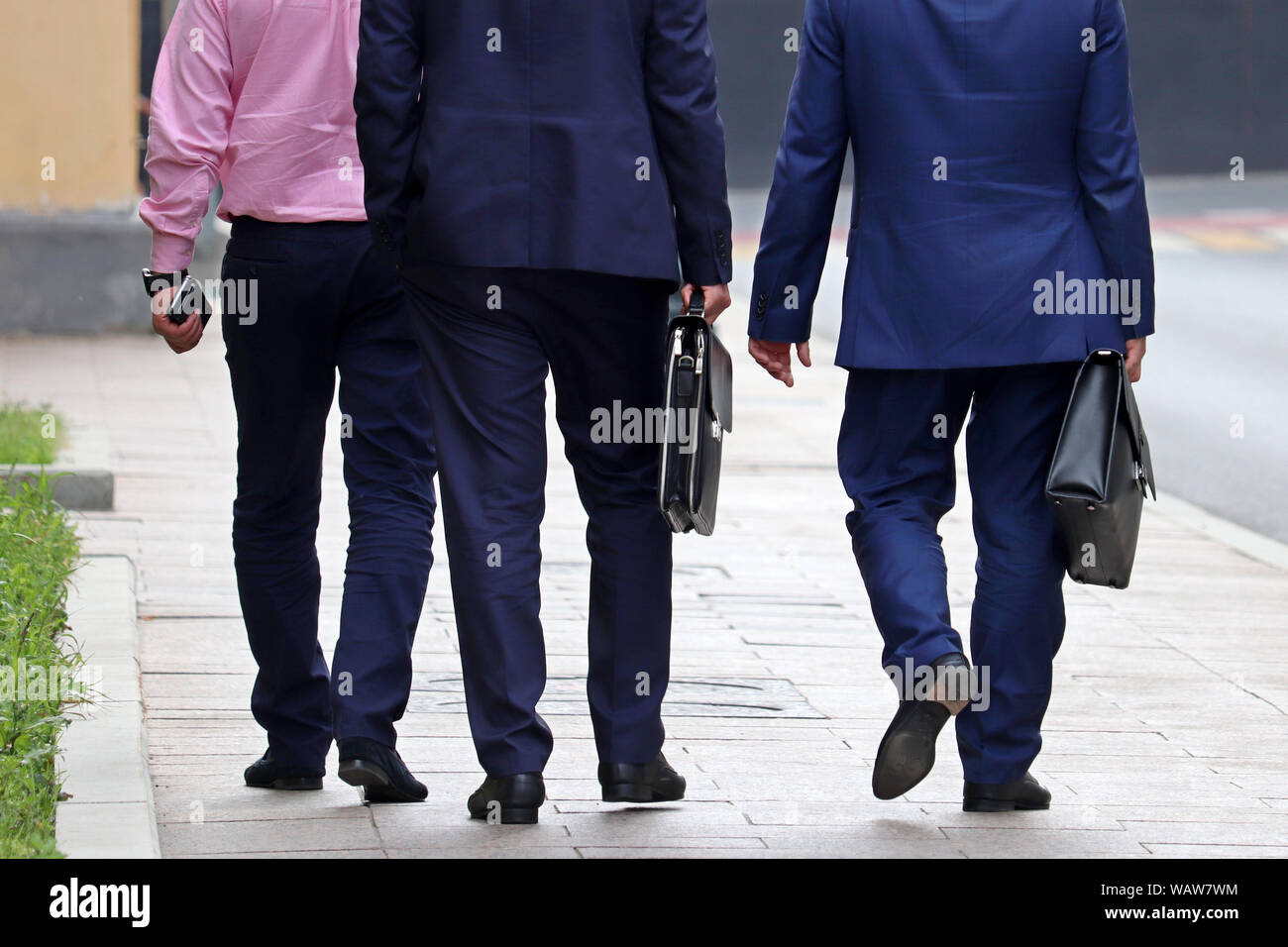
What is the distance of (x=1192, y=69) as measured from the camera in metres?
36.2

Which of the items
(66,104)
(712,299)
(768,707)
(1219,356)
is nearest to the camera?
(712,299)

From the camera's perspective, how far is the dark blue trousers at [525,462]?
4434 millimetres

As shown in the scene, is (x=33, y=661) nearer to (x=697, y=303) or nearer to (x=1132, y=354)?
(x=697, y=303)

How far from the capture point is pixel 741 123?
37.3 meters

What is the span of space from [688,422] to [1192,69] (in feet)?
110

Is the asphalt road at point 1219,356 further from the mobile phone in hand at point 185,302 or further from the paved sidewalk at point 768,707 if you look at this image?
the mobile phone in hand at point 185,302

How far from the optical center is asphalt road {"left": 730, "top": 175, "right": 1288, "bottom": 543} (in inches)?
426

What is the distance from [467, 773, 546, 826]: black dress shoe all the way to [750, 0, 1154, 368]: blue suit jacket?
1114mm

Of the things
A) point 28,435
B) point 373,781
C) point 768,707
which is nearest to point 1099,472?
point 768,707

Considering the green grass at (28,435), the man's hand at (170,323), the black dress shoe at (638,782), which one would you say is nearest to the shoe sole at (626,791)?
the black dress shoe at (638,782)

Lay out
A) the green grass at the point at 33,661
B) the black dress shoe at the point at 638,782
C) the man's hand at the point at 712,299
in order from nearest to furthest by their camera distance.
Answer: the green grass at the point at 33,661 → the man's hand at the point at 712,299 → the black dress shoe at the point at 638,782

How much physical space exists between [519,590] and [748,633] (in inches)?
93.3

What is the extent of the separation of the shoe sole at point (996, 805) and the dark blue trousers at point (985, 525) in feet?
0.14
